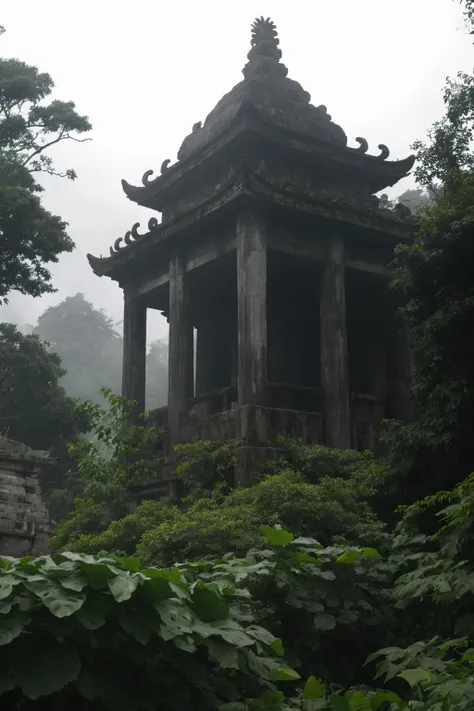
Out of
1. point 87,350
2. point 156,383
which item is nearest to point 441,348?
point 87,350

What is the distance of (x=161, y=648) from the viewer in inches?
190

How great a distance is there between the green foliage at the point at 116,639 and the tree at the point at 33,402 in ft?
73.8

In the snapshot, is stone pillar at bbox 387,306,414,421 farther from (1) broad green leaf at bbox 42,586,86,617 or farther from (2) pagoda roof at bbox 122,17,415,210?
(1) broad green leaf at bbox 42,586,86,617

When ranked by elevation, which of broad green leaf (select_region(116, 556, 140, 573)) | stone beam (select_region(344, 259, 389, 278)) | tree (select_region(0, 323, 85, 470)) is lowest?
broad green leaf (select_region(116, 556, 140, 573))

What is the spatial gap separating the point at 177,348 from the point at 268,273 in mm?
2565

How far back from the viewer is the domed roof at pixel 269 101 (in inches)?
634

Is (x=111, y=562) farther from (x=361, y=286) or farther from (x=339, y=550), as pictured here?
(x=361, y=286)

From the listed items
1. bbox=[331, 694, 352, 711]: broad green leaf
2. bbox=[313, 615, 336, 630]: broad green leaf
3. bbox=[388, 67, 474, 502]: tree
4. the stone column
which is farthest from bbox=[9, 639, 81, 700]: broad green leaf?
the stone column

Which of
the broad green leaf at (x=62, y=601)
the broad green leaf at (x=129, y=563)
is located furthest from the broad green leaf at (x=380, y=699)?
the broad green leaf at (x=62, y=601)

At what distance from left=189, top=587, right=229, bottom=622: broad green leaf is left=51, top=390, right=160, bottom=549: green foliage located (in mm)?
7434

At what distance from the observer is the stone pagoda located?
13.4m

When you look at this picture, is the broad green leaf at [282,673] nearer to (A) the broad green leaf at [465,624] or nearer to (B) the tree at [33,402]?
(A) the broad green leaf at [465,624]

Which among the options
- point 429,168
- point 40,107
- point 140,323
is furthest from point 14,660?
point 40,107

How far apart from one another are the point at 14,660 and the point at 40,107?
23897 mm
